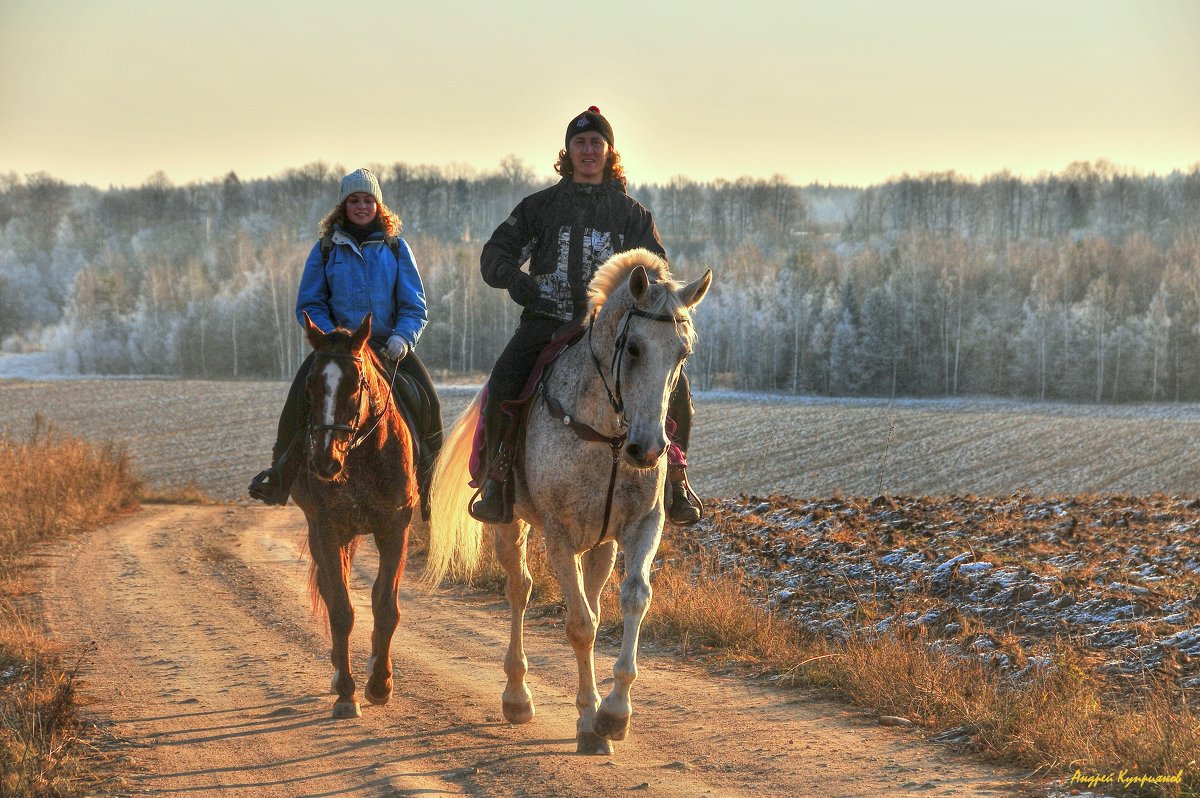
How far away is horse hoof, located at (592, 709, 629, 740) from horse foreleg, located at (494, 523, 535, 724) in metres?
0.99

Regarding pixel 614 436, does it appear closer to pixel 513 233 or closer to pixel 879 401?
pixel 513 233

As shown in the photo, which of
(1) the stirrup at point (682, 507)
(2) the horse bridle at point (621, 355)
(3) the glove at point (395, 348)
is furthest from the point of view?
(3) the glove at point (395, 348)

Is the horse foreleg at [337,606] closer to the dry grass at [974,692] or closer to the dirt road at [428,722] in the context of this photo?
the dirt road at [428,722]

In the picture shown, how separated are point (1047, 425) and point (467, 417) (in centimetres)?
5006

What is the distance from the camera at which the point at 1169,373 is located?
85812mm

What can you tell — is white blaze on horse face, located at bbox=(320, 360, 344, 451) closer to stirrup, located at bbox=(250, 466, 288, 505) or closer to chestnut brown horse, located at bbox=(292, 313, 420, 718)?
chestnut brown horse, located at bbox=(292, 313, 420, 718)

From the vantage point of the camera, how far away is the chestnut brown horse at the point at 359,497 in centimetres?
699

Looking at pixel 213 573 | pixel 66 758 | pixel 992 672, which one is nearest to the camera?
pixel 66 758

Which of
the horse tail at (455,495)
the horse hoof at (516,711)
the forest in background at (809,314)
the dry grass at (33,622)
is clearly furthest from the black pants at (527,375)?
the forest in background at (809,314)

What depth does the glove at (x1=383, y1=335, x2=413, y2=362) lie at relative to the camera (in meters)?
7.98

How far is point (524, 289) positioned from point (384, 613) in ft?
7.41

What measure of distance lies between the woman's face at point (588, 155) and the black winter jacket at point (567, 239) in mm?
74

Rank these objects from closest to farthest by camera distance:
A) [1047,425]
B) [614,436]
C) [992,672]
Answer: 1. [614,436]
2. [992,672]
3. [1047,425]

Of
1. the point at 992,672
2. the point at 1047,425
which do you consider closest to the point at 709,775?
the point at 992,672
